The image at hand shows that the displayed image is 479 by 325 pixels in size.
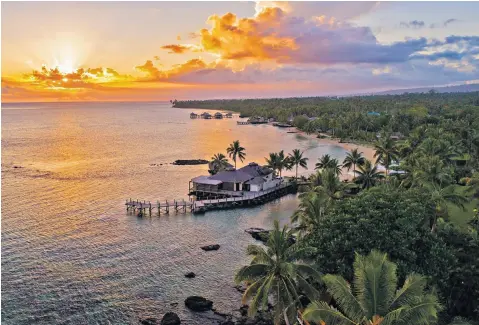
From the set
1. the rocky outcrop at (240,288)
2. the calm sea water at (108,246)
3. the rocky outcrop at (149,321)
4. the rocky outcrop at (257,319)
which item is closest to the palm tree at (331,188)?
the calm sea water at (108,246)

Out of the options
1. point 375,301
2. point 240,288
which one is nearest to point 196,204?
point 240,288

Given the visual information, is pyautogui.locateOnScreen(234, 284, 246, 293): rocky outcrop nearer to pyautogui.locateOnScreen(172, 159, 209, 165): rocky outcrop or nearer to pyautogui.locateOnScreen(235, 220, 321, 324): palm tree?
pyautogui.locateOnScreen(235, 220, 321, 324): palm tree

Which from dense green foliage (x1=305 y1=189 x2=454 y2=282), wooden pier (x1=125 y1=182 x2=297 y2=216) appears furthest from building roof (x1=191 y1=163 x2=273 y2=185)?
dense green foliage (x1=305 y1=189 x2=454 y2=282)

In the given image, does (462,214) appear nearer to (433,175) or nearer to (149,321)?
(433,175)

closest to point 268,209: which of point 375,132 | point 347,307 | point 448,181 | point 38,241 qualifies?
point 448,181

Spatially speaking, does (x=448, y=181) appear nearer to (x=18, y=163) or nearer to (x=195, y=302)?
(x=195, y=302)
